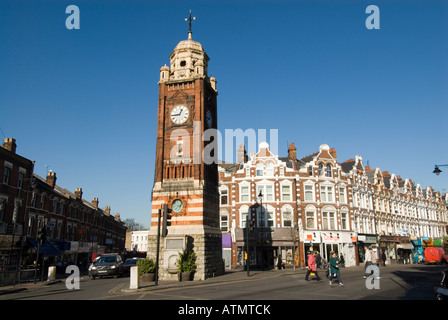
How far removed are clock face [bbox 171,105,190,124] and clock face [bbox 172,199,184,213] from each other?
6695 millimetres

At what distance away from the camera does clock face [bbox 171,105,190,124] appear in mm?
27938

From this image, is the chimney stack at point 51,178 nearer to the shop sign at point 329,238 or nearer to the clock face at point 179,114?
the clock face at point 179,114

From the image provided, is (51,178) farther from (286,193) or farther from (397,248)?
(397,248)

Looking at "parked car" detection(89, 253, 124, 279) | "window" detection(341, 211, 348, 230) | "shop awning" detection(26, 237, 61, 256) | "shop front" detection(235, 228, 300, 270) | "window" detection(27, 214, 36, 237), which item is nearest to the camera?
"parked car" detection(89, 253, 124, 279)

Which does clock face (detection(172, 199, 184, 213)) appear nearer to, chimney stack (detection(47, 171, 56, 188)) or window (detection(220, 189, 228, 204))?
window (detection(220, 189, 228, 204))

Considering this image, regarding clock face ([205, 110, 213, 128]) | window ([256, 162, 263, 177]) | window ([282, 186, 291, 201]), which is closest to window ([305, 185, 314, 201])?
window ([282, 186, 291, 201])

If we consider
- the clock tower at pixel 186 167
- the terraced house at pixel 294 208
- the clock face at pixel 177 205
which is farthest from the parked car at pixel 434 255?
the clock face at pixel 177 205

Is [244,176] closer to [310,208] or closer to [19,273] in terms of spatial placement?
[310,208]

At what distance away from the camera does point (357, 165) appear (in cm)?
4806

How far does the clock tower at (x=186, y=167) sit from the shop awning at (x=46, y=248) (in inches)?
652

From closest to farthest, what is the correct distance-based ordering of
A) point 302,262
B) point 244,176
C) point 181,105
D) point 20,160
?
1. point 181,105
2. point 20,160
3. point 302,262
4. point 244,176

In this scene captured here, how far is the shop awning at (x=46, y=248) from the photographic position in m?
34.2

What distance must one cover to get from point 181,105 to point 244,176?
1677 cm
